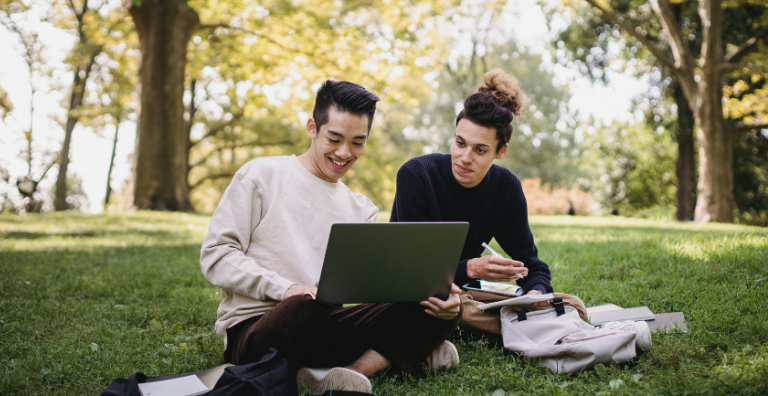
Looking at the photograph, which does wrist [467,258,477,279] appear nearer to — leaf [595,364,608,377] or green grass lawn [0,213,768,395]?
green grass lawn [0,213,768,395]

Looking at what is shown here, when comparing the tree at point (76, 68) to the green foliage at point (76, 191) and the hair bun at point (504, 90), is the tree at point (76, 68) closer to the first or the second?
the hair bun at point (504, 90)

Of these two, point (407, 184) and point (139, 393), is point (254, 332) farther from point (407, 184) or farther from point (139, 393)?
point (407, 184)

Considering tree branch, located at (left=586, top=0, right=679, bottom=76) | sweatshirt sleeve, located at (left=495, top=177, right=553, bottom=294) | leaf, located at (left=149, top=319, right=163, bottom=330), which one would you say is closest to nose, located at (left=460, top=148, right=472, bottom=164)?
sweatshirt sleeve, located at (left=495, top=177, right=553, bottom=294)

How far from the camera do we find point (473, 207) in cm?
342

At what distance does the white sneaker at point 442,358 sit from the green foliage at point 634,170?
71.2ft

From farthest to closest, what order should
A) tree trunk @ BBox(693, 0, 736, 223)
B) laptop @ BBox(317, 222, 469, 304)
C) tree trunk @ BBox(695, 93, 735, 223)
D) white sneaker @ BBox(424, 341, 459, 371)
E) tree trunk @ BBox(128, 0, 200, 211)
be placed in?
tree trunk @ BBox(695, 93, 735, 223) < tree trunk @ BBox(693, 0, 736, 223) < tree trunk @ BBox(128, 0, 200, 211) < white sneaker @ BBox(424, 341, 459, 371) < laptop @ BBox(317, 222, 469, 304)

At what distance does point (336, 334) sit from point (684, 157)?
18.0 metres

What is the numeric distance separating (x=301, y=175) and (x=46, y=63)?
2454 centimetres

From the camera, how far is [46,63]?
22.8 meters

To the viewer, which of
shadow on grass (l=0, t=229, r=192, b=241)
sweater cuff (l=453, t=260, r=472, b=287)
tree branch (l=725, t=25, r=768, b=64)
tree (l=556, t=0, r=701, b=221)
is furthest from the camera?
tree (l=556, t=0, r=701, b=221)

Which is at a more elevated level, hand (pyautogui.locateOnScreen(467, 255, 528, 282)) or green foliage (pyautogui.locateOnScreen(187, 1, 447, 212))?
green foliage (pyautogui.locateOnScreen(187, 1, 447, 212))

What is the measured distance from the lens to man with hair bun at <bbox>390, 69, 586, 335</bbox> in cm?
329

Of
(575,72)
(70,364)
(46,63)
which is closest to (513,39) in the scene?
(575,72)

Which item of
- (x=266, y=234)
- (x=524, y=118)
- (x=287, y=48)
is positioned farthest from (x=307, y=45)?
(x=524, y=118)
